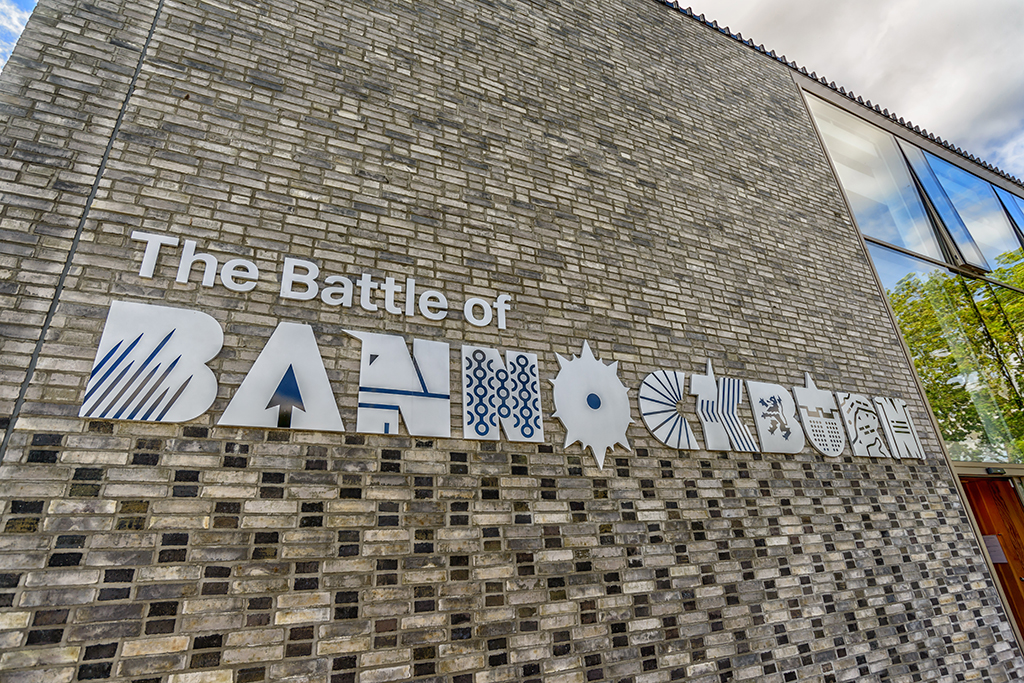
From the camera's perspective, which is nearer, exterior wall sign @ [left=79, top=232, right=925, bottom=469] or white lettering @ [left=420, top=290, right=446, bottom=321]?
exterior wall sign @ [left=79, top=232, right=925, bottom=469]

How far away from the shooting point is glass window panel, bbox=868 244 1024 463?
549 cm

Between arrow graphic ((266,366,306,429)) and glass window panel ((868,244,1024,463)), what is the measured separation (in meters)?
6.15

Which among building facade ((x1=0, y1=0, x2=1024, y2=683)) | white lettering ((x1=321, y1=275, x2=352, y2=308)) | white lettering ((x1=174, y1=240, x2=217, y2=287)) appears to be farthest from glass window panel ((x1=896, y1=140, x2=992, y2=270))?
white lettering ((x1=174, y1=240, x2=217, y2=287))

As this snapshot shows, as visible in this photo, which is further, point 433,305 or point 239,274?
point 433,305

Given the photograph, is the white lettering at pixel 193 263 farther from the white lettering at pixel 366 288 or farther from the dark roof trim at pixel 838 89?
the dark roof trim at pixel 838 89

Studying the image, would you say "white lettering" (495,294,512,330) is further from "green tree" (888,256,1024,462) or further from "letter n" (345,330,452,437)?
"green tree" (888,256,1024,462)

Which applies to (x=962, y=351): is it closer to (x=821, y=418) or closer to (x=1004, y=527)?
(x=1004, y=527)

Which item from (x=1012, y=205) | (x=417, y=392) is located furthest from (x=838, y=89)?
(x=417, y=392)

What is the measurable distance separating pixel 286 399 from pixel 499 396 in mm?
1133

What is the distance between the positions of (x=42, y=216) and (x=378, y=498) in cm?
204

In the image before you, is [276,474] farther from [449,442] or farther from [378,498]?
[449,442]

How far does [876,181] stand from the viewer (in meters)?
6.86

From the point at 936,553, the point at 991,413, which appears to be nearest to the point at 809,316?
the point at 936,553

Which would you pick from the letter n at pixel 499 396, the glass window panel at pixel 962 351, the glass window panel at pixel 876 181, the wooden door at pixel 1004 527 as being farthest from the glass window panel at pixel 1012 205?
the letter n at pixel 499 396
